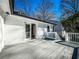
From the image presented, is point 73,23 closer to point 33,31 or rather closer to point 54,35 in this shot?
point 54,35

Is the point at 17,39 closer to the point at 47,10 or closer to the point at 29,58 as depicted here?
the point at 29,58

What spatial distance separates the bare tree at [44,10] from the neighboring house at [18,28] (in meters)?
13.0

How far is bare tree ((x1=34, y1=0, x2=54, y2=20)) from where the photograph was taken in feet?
92.3

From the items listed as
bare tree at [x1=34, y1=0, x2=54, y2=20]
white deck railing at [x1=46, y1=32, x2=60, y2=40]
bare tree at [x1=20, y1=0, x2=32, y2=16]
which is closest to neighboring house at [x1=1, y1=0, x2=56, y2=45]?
white deck railing at [x1=46, y1=32, x2=60, y2=40]

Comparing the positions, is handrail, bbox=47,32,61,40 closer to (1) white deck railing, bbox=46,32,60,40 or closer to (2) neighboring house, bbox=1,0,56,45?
(1) white deck railing, bbox=46,32,60,40

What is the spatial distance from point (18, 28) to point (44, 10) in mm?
18290

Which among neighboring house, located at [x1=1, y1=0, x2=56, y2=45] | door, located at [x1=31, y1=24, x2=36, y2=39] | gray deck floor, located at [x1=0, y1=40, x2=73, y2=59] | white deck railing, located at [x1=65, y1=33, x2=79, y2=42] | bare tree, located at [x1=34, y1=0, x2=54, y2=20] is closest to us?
gray deck floor, located at [x1=0, y1=40, x2=73, y2=59]

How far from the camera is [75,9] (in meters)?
22.2

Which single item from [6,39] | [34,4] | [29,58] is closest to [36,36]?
[6,39]

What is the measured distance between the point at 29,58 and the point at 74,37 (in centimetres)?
617

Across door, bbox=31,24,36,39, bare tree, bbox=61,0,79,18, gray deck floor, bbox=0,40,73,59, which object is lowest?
gray deck floor, bbox=0,40,73,59

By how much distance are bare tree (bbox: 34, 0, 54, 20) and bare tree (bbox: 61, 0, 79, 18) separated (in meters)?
5.90

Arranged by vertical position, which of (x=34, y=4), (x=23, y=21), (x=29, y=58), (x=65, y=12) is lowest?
(x=29, y=58)

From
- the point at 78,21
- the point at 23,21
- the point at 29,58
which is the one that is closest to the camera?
the point at 29,58
